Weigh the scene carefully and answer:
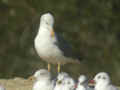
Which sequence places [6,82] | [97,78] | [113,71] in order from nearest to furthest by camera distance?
[97,78] → [6,82] → [113,71]

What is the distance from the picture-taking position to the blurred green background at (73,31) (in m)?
20.7

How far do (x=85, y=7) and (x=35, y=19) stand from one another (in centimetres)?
132

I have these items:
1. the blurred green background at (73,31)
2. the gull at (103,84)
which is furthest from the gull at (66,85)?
the blurred green background at (73,31)

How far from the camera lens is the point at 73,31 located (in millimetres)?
21062

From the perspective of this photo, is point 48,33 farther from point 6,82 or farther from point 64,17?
point 64,17

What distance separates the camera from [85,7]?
21141 millimetres

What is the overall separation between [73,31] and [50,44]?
5518 mm

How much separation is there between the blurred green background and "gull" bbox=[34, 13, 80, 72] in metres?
4.36

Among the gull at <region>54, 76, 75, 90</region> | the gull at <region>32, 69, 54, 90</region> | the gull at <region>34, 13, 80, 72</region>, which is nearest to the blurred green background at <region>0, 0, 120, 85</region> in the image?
the gull at <region>34, 13, 80, 72</region>

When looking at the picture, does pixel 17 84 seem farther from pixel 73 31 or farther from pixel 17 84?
pixel 73 31

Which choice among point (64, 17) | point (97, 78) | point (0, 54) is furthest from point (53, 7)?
point (97, 78)

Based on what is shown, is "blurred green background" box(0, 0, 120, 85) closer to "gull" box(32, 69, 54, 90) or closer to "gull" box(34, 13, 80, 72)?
"gull" box(34, 13, 80, 72)

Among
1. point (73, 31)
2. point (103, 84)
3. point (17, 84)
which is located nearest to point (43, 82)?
point (103, 84)

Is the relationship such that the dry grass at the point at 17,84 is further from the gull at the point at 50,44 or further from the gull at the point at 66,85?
the gull at the point at 66,85
